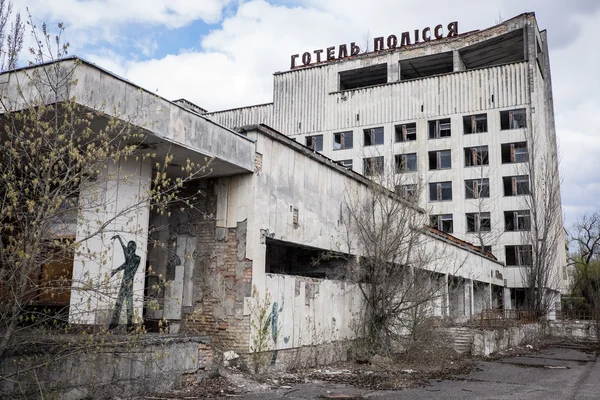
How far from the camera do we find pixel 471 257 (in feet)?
89.3

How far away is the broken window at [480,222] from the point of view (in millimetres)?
38000

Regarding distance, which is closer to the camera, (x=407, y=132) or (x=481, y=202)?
(x=481, y=202)

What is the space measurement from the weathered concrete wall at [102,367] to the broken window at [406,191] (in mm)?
8175

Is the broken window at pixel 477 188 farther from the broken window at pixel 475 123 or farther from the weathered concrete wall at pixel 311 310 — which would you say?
the weathered concrete wall at pixel 311 310

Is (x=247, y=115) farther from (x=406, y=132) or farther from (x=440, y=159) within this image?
(x=440, y=159)

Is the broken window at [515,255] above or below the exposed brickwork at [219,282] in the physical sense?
above

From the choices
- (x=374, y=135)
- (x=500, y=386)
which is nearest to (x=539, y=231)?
(x=374, y=135)

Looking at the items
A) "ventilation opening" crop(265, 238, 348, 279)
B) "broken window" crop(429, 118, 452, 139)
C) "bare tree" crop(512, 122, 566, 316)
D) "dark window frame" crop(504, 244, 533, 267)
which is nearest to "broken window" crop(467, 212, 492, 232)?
"dark window frame" crop(504, 244, 533, 267)

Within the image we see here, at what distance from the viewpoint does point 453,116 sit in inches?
1522

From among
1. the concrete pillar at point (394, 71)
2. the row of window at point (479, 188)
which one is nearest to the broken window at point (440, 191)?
the row of window at point (479, 188)

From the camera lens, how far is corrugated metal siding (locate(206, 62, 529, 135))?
37.0 m

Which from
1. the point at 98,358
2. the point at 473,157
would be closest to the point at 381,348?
the point at 98,358

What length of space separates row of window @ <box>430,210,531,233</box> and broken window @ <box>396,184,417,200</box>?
2141cm

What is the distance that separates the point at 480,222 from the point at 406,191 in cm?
2450
